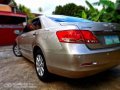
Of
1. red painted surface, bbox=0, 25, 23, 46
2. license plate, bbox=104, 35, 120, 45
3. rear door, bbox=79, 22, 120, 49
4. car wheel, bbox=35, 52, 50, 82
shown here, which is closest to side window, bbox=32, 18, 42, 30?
car wheel, bbox=35, 52, 50, 82

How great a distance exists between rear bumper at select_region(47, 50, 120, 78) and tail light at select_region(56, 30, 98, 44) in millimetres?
268

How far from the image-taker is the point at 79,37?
3.98 m

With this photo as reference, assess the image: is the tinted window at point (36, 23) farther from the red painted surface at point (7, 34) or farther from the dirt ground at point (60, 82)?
the red painted surface at point (7, 34)

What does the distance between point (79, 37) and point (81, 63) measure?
1.57ft

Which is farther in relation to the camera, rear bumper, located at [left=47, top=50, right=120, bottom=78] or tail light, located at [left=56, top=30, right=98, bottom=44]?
tail light, located at [left=56, top=30, right=98, bottom=44]

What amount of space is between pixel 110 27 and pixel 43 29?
4.83 ft

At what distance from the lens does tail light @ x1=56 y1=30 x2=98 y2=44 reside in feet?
13.0

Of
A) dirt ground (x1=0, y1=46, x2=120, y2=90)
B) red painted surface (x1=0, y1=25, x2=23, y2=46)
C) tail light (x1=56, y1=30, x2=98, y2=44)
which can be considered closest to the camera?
tail light (x1=56, y1=30, x2=98, y2=44)

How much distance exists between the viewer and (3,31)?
16172 mm

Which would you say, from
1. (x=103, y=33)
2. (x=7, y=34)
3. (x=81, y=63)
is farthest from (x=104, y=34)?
(x=7, y=34)

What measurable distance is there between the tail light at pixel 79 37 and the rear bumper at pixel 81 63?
0.27 m

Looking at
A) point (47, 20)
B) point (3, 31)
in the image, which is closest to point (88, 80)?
point (47, 20)

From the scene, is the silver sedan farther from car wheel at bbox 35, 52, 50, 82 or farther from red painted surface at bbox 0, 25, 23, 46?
red painted surface at bbox 0, 25, 23, 46

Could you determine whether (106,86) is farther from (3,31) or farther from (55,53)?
(3,31)
